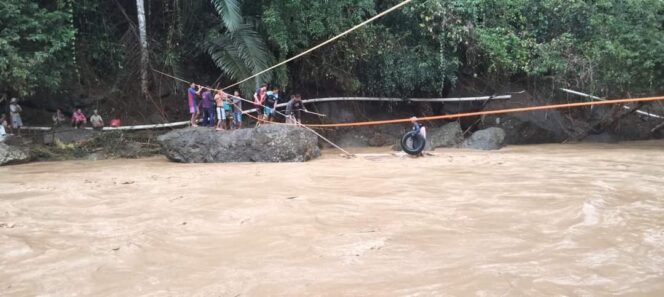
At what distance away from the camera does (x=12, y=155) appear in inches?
455

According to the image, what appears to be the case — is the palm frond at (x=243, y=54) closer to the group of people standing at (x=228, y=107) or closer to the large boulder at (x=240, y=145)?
the group of people standing at (x=228, y=107)

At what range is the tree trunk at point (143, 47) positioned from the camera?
45.1 feet

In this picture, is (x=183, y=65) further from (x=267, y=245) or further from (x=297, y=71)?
(x=267, y=245)

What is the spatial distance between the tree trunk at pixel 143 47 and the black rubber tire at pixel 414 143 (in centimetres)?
736

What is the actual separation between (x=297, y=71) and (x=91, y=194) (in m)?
9.02

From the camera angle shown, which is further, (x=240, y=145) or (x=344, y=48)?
(x=344, y=48)

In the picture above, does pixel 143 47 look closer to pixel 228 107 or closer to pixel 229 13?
pixel 229 13

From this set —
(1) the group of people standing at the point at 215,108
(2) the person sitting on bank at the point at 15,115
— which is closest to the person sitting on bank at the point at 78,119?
(2) the person sitting on bank at the point at 15,115

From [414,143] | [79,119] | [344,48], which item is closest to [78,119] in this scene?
[79,119]

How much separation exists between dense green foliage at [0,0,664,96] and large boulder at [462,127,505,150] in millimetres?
2050

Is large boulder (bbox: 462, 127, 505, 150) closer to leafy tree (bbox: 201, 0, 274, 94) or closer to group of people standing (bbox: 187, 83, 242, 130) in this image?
leafy tree (bbox: 201, 0, 274, 94)

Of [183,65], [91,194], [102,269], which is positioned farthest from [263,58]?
[102,269]

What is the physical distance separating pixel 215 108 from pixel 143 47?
2749 millimetres

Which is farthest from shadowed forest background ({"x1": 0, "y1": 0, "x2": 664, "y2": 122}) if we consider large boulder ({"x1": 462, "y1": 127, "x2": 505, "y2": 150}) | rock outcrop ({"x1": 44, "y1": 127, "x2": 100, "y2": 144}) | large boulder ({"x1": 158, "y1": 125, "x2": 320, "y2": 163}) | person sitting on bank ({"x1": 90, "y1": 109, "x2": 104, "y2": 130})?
large boulder ({"x1": 158, "y1": 125, "x2": 320, "y2": 163})
